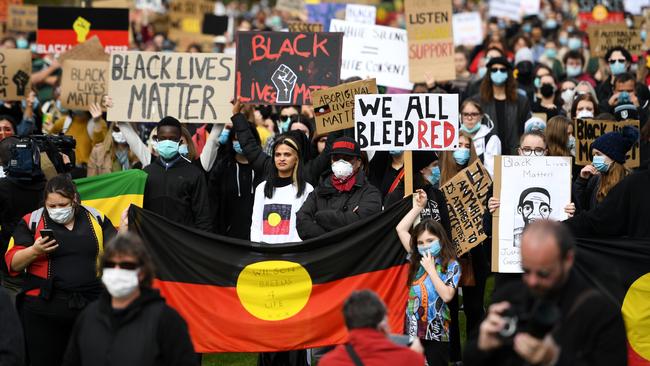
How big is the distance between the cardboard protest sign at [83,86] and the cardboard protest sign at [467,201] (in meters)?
4.70

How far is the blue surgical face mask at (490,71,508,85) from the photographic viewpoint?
541 inches

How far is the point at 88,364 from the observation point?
22.0ft

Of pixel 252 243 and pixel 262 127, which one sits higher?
pixel 262 127

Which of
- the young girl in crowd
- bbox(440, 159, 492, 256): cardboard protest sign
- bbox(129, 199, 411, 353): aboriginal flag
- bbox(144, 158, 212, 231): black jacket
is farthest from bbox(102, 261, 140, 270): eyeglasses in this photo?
bbox(440, 159, 492, 256): cardboard protest sign

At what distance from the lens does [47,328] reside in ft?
29.7

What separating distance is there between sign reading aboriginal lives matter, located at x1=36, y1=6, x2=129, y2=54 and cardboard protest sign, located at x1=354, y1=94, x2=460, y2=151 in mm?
6142

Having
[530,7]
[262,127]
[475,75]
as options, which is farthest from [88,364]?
[530,7]

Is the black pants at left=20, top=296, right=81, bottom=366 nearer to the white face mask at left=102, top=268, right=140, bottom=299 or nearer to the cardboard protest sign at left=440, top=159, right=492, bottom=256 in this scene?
the white face mask at left=102, top=268, right=140, bottom=299

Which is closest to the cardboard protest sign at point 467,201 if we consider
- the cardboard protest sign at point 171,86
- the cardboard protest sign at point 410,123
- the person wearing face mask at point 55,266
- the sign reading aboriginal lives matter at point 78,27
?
the cardboard protest sign at point 410,123

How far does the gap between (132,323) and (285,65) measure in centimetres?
598

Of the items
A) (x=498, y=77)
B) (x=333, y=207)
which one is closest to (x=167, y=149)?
(x=333, y=207)

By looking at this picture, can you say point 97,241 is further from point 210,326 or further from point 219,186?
point 219,186

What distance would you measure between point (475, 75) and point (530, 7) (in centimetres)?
507

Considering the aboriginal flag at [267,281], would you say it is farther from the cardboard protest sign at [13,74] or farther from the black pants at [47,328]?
the cardboard protest sign at [13,74]
